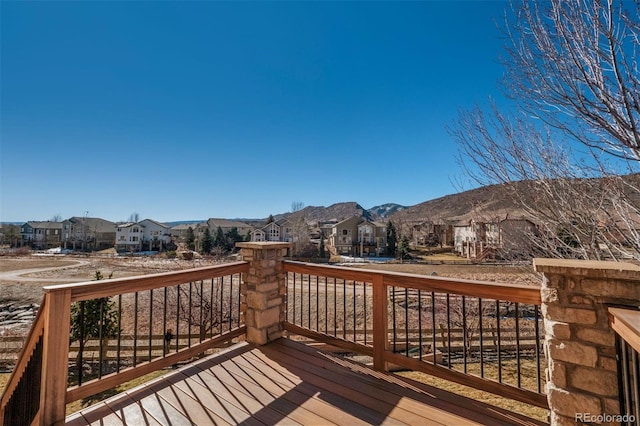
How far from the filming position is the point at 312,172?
27594 millimetres

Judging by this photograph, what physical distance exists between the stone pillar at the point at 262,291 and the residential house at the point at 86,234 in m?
49.9

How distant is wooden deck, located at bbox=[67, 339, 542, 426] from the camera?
2184 mm

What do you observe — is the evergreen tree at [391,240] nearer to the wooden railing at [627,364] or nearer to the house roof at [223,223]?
the house roof at [223,223]

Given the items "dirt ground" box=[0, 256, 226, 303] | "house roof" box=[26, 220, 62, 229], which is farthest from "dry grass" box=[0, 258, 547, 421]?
"house roof" box=[26, 220, 62, 229]

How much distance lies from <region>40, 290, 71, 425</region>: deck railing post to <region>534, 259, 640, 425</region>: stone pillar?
133 inches

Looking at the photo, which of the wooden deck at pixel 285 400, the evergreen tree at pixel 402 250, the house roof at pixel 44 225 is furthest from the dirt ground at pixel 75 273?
the house roof at pixel 44 225

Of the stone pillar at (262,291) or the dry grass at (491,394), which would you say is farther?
the dry grass at (491,394)

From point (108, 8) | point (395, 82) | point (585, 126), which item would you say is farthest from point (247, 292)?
point (395, 82)

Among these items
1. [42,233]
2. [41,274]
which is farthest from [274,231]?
[42,233]

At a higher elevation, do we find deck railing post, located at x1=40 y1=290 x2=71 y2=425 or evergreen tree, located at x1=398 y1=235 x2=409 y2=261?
deck railing post, located at x1=40 y1=290 x2=71 y2=425

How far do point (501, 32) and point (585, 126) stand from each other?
1446 mm

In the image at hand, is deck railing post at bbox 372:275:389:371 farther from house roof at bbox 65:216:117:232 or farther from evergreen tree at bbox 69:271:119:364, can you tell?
house roof at bbox 65:216:117:232

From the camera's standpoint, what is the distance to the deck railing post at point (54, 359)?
2039 mm

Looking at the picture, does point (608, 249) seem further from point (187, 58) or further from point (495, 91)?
point (187, 58)
